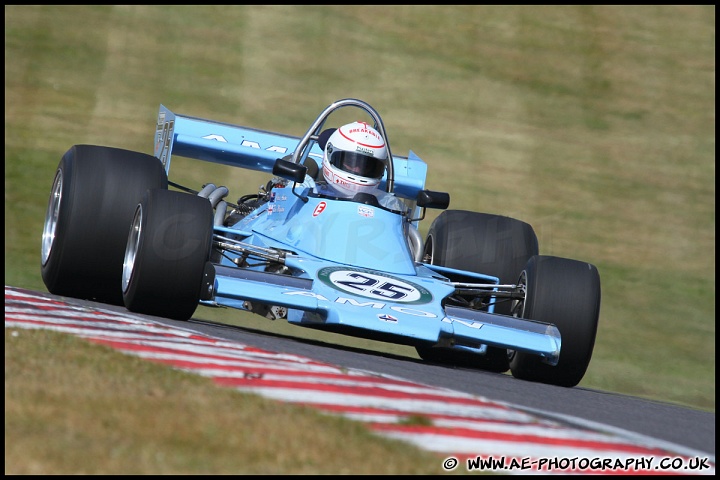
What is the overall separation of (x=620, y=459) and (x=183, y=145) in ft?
23.7

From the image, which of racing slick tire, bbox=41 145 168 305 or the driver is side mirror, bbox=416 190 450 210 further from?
racing slick tire, bbox=41 145 168 305

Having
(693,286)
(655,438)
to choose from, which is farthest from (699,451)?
(693,286)

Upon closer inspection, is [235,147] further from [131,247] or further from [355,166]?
[131,247]

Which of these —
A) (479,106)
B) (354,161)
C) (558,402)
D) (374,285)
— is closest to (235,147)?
(354,161)

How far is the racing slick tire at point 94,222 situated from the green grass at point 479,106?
12.6 ft

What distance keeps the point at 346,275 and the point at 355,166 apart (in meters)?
1.50

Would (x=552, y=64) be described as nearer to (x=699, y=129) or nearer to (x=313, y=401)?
(x=699, y=129)

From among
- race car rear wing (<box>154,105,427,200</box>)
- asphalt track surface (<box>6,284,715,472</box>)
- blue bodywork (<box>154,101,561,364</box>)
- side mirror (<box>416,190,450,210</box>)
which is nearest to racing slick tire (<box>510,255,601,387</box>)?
blue bodywork (<box>154,101,561,364</box>)

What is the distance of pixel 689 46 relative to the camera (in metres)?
25.9

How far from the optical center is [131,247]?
8875 mm

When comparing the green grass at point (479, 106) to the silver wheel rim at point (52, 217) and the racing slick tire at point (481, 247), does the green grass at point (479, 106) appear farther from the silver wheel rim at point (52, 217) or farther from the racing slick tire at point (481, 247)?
the silver wheel rim at point (52, 217)

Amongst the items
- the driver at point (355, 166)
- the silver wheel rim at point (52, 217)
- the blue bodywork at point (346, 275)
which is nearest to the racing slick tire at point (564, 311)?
the blue bodywork at point (346, 275)

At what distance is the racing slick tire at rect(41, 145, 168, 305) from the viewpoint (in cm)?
911

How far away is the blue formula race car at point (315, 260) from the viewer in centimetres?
802
